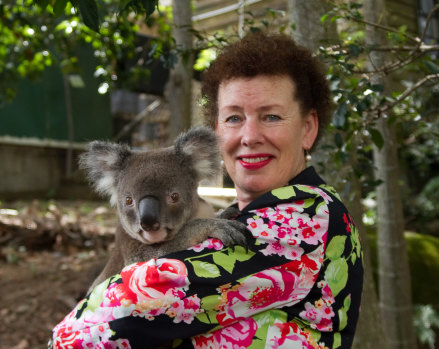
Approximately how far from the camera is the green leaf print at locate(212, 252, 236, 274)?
1.22m

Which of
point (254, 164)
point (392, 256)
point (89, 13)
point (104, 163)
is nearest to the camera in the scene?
point (89, 13)

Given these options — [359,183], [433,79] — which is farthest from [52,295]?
[433,79]

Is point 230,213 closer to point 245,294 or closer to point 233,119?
point 233,119

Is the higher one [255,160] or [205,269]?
[255,160]

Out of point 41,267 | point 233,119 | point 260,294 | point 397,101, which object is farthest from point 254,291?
point 41,267

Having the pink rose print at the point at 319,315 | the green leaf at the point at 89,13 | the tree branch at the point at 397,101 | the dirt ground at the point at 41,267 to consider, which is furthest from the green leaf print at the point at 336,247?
the dirt ground at the point at 41,267

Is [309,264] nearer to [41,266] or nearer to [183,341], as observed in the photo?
[183,341]

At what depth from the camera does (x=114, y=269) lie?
192 centimetres

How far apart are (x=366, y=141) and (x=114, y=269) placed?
174cm

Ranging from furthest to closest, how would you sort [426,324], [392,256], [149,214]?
[426,324] < [392,256] < [149,214]

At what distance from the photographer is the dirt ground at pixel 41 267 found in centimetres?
390

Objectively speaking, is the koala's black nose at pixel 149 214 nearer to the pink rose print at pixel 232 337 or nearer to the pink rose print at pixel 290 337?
the pink rose print at pixel 232 337

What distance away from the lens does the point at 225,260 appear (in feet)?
4.07

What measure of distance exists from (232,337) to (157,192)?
617 mm
